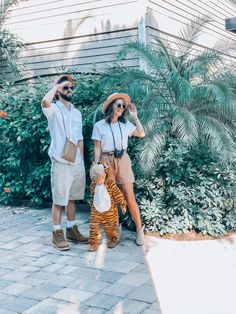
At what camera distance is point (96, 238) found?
457 centimetres

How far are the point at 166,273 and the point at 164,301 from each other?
0.60m

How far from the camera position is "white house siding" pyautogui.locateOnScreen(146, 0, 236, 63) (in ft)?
24.4

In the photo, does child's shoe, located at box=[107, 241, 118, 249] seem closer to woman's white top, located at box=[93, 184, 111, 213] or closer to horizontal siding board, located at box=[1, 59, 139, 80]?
woman's white top, located at box=[93, 184, 111, 213]

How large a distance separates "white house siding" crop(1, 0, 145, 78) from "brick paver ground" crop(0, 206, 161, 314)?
3830mm

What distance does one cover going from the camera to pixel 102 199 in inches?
175

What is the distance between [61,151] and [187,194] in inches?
64.4

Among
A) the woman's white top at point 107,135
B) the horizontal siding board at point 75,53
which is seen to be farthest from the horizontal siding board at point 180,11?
the woman's white top at point 107,135

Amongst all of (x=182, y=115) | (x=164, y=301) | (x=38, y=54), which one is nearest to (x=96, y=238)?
(x=164, y=301)

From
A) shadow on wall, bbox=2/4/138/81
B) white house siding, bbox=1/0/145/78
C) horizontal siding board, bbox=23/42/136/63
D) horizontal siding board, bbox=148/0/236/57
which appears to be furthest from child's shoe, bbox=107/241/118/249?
horizontal siding board, bbox=23/42/136/63

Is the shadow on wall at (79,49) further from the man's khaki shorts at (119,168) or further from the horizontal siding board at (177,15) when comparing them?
the man's khaki shorts at (119,168)

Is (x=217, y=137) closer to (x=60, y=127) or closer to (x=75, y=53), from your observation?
(x=60, y=127)

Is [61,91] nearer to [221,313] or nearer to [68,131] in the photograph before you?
[68,131]

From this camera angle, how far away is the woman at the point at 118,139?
4582 mm

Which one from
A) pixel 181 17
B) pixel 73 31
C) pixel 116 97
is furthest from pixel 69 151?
pixel 181 17
